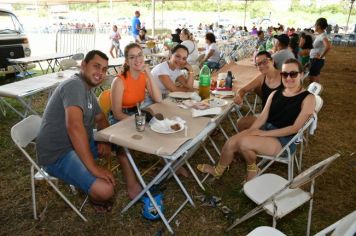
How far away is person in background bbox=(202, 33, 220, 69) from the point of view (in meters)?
7.14

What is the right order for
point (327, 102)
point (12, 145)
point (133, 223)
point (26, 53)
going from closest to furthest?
point (133, 223) < point (12, 145) < point (327, 102) < point (26, 53)

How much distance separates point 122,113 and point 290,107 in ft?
5.37

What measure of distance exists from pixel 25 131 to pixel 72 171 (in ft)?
1.68

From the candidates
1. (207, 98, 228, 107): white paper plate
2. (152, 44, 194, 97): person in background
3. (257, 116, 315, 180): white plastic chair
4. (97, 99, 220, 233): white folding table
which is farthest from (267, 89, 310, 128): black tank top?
(152, 44, 194, 97): person in background

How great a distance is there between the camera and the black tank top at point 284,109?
264cm

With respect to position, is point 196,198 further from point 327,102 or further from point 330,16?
point 330,16

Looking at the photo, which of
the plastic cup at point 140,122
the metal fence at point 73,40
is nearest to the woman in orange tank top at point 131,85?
the plastic cup at point 140,122

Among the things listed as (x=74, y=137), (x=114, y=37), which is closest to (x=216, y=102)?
(x=74, y=137)

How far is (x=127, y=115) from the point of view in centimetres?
277

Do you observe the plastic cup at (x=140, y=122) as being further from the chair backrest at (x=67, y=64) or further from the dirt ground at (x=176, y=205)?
the chair backrest at (x=67, y=64)

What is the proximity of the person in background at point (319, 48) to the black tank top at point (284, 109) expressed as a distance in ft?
12.3

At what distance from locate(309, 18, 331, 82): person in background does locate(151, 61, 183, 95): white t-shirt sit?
3750 mm

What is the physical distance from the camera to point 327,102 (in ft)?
20.0

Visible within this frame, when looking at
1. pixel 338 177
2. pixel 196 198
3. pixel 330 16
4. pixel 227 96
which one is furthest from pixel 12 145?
pixel 330 16
